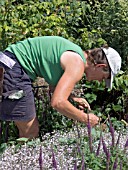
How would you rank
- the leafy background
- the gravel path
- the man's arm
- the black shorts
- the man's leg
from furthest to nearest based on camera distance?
the leafy background
the man's leg
the black shorts
the man's arm
the gravel path

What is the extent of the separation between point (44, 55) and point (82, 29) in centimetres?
162

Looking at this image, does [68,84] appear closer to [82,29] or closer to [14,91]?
[14,91]

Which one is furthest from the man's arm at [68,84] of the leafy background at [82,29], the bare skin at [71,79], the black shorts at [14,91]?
the leafy background at [82,29]

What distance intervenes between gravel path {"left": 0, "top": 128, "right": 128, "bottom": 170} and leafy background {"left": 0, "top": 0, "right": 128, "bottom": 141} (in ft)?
3.29

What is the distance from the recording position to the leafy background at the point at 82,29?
4305 mm

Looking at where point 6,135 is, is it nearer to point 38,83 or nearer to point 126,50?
point 38,83

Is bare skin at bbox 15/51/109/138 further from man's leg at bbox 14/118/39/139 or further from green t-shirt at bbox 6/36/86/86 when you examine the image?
man's leg at bbox 14/118/39/139

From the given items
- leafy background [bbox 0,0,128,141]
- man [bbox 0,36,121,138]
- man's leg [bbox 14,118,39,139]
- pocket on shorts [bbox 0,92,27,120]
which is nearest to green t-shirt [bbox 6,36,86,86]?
man [bbox 0,36,121,138]

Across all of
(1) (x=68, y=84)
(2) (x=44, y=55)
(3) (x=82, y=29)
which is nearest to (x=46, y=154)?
(1) (x=68, y=84)

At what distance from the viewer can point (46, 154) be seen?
2721 millimetres

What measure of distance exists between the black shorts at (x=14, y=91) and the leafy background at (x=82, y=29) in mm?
611

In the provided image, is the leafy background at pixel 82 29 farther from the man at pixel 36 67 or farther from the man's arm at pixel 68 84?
the man's arm at pixel 68 84

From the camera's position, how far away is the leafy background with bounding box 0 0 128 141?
169 inches

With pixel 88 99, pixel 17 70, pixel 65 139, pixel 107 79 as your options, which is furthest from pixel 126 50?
pixel 65 139
